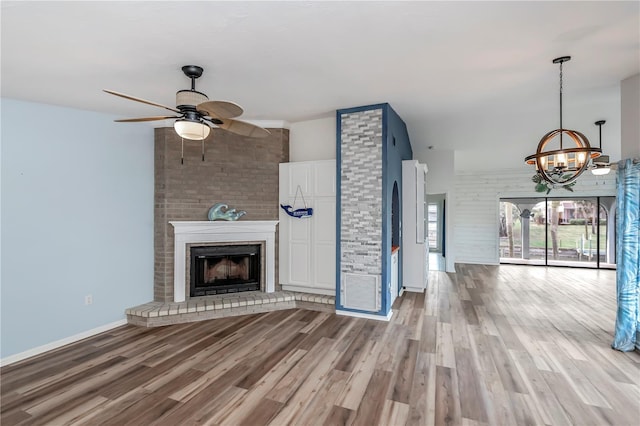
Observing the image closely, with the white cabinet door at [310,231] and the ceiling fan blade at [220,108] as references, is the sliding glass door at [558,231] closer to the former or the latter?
the white cabinet door at [310,231]

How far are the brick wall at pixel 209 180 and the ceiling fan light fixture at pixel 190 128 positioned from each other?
1.99 meters

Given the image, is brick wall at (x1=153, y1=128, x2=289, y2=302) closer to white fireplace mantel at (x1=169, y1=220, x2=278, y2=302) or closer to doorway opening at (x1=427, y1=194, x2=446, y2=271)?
white fireplace mantel at (x1=169, y1=220, x2=278, y2=302)

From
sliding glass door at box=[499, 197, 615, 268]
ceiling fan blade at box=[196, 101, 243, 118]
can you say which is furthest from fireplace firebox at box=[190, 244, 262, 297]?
sliding glass door at box=[499, 197, 615, 268]

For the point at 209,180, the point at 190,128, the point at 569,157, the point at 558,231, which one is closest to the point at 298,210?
the point at 209,180

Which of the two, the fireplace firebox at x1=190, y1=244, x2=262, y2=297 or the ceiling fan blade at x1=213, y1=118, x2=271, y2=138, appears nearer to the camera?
the ceiling fan blade at x1=213, y1=118, x2=271, y2=138

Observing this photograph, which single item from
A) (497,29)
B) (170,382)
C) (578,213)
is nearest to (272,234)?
(170,382)

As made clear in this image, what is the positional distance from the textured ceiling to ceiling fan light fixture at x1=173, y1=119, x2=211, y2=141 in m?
0.61

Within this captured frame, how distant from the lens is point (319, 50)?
2.64m

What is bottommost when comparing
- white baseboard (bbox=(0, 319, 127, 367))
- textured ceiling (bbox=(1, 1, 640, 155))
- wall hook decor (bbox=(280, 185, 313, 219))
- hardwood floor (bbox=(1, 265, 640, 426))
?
white baseboard (bbox=(0, 319, 127, 367))

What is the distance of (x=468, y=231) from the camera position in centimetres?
905

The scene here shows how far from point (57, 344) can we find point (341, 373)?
3355 millimetres

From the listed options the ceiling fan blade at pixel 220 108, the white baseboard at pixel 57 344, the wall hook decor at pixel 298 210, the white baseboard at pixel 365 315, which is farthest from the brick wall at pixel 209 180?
the ceiling fan blade at pixel 220 108

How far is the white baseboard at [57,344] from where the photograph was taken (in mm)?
3175

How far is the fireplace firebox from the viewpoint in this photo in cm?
462
